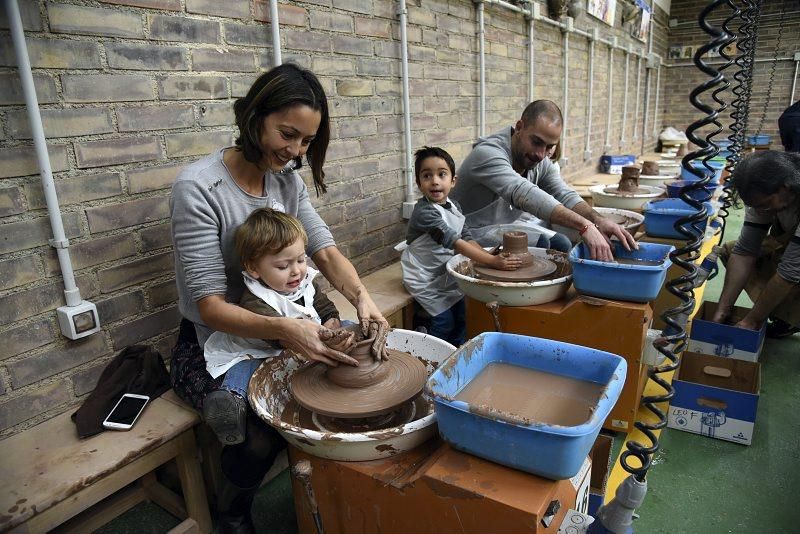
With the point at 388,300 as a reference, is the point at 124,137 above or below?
above

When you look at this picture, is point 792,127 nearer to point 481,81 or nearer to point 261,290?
point 481,81

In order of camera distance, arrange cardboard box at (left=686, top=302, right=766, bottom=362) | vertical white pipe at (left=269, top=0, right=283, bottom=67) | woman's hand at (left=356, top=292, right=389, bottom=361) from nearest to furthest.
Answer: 1. woman's hand at (left=356, top=292, right=389, bottom=361)
2. vertical white pipe at (left=269, top=0, right=283, bottom=67)
3. cardboard box at (left=686, top=302, right=766, bottom=362)

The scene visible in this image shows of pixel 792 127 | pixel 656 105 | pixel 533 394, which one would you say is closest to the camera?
pixel 533 394

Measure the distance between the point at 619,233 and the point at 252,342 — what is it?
74.3 inches

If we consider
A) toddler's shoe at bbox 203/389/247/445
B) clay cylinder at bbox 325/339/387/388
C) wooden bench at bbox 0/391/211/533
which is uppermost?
clay cylinder at bbox 325/339/387/388

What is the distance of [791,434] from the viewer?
252cm

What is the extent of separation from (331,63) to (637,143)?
8.20m

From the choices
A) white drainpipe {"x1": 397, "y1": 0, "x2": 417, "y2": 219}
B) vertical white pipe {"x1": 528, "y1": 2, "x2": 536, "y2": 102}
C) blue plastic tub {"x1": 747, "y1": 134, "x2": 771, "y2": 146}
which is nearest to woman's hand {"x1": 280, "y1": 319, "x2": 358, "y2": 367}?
white drainpipe {"x1": 397, "y1": 0, "x2": 417, "y2": 219}

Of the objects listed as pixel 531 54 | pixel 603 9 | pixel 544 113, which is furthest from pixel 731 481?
pixel 603 9

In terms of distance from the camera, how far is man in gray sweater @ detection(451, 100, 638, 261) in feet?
9.02

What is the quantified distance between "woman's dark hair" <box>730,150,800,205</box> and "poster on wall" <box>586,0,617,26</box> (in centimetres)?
440

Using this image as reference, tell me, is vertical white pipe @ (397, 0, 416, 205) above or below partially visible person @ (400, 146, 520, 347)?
above

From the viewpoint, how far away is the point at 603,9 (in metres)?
6.84

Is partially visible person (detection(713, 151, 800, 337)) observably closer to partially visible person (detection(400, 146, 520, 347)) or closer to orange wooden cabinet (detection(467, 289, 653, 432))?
orange wooden cabinet (detection(467, 289, 653, 432))
